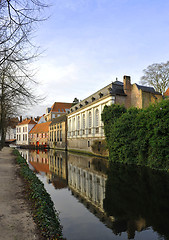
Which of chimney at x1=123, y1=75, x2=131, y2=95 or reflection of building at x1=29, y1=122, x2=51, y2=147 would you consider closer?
chimney at x1=123, y1=75, x2=131, y2=95

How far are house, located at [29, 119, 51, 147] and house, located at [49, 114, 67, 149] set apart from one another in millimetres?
3382

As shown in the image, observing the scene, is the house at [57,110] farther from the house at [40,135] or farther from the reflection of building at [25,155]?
the reflection of building at [25,155]

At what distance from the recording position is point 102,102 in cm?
2609

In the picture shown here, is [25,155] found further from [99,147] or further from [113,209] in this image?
[113,209]

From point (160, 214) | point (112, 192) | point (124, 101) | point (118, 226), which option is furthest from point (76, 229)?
point (124, 101)

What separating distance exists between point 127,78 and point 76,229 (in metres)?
23.5

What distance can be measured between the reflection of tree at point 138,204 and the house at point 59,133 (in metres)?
34.6

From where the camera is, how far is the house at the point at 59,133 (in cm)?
4382

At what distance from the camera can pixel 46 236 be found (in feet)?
11.5

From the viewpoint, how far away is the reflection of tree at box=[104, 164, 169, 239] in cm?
489

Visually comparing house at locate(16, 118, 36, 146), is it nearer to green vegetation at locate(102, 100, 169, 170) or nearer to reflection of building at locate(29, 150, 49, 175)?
reflection of building at locate(29, 150, 49, 175)

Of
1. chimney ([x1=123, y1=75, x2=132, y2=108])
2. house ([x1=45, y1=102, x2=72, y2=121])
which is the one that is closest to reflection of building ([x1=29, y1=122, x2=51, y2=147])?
house ([x1=45, y1=102, x2=72, y2=121])

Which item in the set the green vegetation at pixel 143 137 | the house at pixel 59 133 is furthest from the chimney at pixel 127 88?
the house at pixel 59 133

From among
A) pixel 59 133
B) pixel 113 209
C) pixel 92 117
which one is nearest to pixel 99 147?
pixel 92 117
